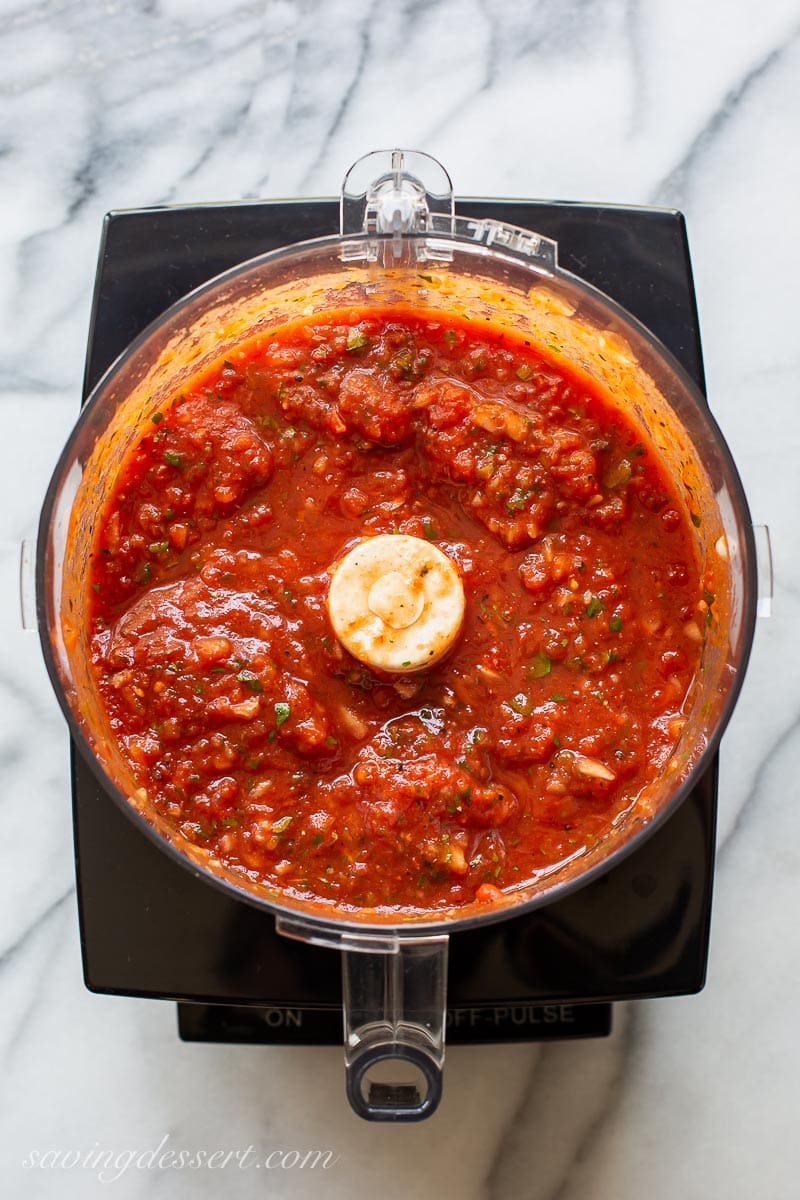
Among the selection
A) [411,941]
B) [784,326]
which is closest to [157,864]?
[411,941]

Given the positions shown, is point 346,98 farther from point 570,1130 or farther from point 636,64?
point 570,1130

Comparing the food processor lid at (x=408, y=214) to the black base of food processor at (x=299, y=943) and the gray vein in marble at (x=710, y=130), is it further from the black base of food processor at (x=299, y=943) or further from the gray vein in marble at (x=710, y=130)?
the gray vein in marble at (x=710, y=130)

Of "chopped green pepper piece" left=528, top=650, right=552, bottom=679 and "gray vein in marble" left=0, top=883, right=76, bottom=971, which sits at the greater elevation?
"chopped green pepper piece" left=528, top=650, right=552, bottom=679

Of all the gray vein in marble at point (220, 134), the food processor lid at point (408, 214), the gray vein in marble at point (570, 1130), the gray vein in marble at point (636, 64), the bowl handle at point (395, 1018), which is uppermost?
the gray vein in marble at point (636, 64)

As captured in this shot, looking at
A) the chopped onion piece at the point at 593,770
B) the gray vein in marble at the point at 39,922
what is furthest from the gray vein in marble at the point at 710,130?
the gray vein in marble at the point at 39,922

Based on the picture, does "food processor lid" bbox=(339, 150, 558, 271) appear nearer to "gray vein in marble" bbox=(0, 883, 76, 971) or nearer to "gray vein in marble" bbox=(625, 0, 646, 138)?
"gray vein in marble" bbox=(625, 0, 646, 138)

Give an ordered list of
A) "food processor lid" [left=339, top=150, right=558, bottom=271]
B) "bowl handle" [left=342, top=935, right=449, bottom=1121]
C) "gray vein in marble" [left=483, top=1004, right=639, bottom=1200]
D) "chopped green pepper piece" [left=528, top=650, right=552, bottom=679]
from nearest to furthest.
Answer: "bowl handle" [left=342, top=935, right=449, bottom=1121], "food processor lid" [left=339, top=150, right=558, bottom=271], "chopped green pepper piece" [left=528, top=650, right=552, bottom=679], "gray vein in marble" [left=483, top=1004, right=639, bottom=1200]

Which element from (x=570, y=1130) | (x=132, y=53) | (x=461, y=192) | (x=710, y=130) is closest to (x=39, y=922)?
(x=570, y=1130)

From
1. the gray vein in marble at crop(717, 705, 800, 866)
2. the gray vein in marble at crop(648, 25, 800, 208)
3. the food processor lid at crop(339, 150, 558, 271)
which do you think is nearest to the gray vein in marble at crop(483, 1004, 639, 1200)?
the gray vein in marble at crop(717, 705, 800, 866)
